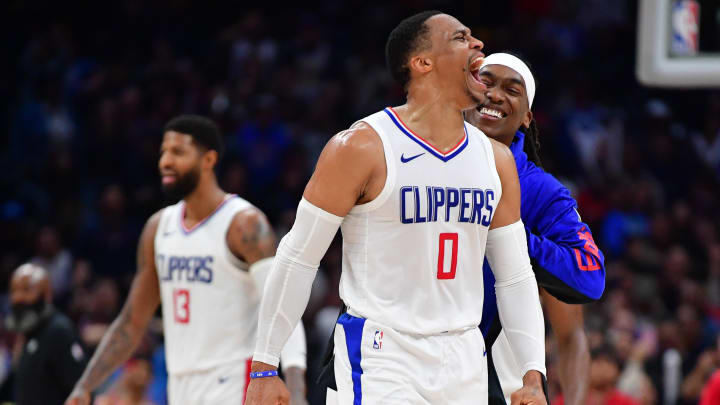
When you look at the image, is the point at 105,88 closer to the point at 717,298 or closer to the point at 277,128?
the point at 277,128

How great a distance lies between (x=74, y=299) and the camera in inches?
400

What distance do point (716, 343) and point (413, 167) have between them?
6.27 m

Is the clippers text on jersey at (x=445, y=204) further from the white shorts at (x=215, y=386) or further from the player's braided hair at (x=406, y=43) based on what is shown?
the white shorts at (x=215, y=386)

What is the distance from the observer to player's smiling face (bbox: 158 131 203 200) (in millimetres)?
5660

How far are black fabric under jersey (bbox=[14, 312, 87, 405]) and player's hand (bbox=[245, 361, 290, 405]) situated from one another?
12.0 feet

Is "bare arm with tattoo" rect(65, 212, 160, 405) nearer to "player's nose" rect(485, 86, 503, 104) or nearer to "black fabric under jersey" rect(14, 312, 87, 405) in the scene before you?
"black fabric under jersey" rect(14, 312, 87, 405)

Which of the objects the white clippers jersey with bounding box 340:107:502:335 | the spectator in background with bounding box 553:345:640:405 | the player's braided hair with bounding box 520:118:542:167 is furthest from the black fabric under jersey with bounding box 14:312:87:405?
the white clippers jersey with bounding box 340:107:502:335

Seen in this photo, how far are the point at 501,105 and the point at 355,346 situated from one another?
1279 millimetres

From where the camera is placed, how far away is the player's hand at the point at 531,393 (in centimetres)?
358

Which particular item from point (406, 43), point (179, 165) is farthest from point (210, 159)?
point (406, 43)

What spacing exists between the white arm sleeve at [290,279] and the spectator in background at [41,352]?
366 centimetres

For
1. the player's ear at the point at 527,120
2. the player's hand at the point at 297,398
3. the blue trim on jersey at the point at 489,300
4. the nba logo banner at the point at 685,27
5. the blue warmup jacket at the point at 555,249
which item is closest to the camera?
the blue warmup jacket at the point at 555,249

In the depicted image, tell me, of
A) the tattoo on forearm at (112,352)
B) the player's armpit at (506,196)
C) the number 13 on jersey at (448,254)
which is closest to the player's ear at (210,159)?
the tattoo on forearm at (112,352)

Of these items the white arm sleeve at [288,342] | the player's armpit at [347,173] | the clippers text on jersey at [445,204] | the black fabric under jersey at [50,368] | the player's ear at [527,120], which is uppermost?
the player's ear at [527,120]
